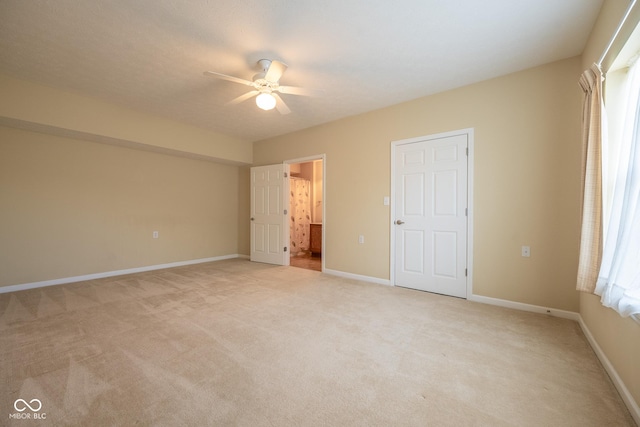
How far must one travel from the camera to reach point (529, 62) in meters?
2.60

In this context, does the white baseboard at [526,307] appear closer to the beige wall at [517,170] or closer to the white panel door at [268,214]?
the beige wall at [517,170]

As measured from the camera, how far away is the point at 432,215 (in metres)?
3.34

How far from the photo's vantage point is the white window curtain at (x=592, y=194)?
5.74 feet

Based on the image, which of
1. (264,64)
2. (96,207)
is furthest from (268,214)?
(264,64)

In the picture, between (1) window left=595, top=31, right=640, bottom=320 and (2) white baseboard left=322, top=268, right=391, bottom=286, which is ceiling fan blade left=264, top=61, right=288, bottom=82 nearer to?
(1) window left=595, top=31, right=640, bottom=320

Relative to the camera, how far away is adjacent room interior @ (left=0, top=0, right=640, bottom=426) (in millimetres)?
1518

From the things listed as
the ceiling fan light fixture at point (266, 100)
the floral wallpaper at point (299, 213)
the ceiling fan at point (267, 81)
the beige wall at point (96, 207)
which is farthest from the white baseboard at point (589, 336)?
the beige wall at point (96, 207)

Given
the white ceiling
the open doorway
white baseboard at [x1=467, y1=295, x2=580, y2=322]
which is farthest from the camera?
the open doorway

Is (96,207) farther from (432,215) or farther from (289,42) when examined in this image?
(432,215)

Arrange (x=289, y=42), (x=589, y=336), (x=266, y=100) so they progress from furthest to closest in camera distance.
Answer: (x=266, y=100), (x=289, y=42), (x=589, y=336)

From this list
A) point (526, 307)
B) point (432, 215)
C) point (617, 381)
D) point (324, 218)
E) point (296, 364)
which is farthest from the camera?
point (324, 218)

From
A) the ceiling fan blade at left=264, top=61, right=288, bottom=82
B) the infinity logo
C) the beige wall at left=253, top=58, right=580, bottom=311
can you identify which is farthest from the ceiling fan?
the infinity logo

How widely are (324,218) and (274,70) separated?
249 centimetres

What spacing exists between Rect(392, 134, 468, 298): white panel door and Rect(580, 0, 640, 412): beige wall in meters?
1.14
